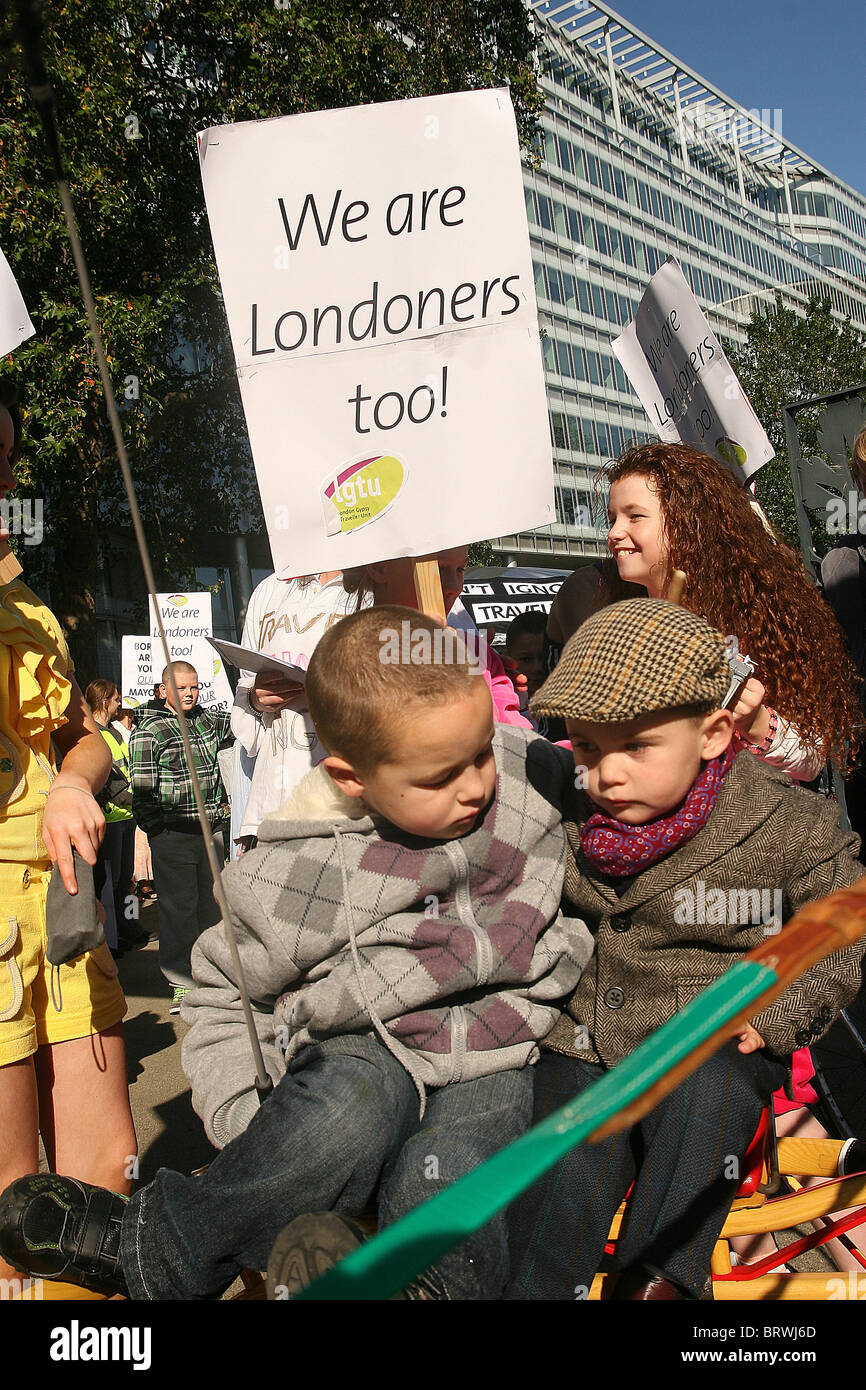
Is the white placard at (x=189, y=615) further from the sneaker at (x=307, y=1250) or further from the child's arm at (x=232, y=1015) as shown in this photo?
the sneaker at (x=307, y=1250)

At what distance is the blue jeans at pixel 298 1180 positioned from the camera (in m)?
1.62

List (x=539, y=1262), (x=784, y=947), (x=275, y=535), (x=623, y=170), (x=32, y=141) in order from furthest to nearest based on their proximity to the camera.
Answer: (x=623, y=170), (x=32, y=141), (x=275, y=535), (x=539, y=1262), (x=784, y=947)

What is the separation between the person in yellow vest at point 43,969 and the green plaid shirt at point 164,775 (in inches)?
171

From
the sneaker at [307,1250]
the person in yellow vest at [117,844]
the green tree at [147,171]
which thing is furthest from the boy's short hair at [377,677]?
the green tree at [147,171]

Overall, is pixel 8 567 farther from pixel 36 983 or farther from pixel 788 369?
pixel 788 369

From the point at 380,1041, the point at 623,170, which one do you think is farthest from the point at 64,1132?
the point at 623,170

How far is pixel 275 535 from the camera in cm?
242

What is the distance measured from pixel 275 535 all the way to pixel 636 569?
817 millimetres

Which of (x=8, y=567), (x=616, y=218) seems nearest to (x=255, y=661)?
(x=8, y=567)

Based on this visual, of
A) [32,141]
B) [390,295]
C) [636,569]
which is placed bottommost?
[636,569]

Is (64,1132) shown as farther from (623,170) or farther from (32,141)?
(623,170)

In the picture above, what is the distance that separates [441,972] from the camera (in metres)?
1.79

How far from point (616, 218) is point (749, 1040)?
61.5 meters

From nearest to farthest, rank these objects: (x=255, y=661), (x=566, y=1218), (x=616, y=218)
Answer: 1. (x=566, y=1218)
2. (x=255, y=661)
3. (x=616, y=218)
